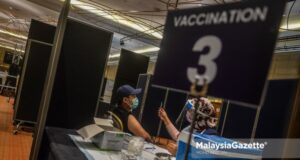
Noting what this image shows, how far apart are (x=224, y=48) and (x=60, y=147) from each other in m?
1.55

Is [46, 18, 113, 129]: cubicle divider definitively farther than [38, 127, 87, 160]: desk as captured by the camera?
Yes

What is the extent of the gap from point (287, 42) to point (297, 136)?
18.9 ft

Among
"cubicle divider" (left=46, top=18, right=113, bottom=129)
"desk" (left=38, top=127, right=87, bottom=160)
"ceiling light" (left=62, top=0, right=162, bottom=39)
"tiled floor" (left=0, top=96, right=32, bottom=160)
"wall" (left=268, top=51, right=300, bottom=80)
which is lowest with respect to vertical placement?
"tiled floor" (left=0, top=96, right=32, bottom=160)

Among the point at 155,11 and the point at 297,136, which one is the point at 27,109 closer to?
the point at 155,11

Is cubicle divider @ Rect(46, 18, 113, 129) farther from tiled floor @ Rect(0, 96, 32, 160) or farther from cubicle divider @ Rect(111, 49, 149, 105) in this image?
cubicle divider @ Rect(111, 49, 149, 105)

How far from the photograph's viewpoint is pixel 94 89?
3.06 meters

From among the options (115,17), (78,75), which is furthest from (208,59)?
(115,17)

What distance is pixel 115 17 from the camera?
23.8 ft

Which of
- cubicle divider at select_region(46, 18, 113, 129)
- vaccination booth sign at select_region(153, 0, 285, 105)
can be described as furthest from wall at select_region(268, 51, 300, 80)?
vaccination booth sign at select_region(153, 0, 285, 105)

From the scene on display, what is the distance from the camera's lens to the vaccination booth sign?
84cm

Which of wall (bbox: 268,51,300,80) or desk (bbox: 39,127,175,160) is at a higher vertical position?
wall (bbox: 268,51,300,80)

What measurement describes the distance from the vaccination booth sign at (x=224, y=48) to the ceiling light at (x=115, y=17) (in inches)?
226

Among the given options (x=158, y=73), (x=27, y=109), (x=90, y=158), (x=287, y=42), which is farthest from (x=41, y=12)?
(x=158, y=73)

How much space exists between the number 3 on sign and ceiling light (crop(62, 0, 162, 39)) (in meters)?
5.86
